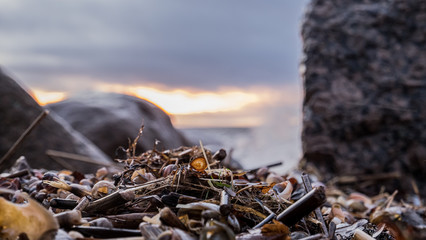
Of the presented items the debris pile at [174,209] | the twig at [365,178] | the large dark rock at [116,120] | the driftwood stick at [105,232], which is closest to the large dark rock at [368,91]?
the twig at [365,178]

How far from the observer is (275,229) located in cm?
71

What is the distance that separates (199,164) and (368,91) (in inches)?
79.6

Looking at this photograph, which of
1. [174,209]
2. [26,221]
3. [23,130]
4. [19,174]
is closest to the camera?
[26,221]

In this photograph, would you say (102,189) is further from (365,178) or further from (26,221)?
(365,178)

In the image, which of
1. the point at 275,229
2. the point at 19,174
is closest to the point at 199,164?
the point at 275,229

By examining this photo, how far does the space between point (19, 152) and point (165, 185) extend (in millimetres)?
1835

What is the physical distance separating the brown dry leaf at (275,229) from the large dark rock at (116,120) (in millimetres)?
2297

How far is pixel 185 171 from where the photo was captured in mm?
844

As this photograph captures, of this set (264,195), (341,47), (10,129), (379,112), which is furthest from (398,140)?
(10,129)

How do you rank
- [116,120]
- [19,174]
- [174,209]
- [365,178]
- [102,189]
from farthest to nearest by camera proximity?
[116,120]
[365,178]
[19,174]
[102,189]
[174,209]

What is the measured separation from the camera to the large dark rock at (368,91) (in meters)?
2.57

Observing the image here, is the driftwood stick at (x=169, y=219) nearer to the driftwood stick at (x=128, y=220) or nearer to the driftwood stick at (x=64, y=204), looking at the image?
the driftwood stick at (x=128, y=220)

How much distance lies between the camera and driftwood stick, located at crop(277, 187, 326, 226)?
73cm

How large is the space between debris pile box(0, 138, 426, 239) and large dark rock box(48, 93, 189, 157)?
1996 mm
